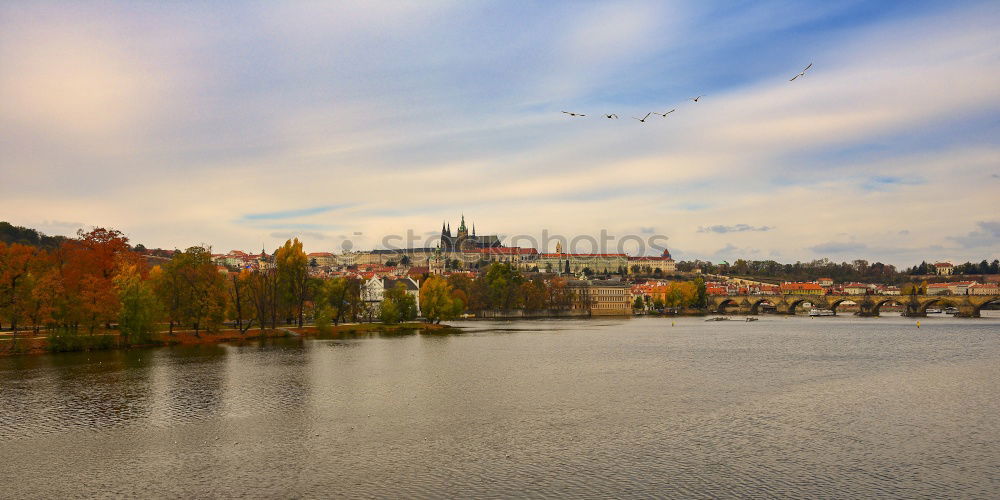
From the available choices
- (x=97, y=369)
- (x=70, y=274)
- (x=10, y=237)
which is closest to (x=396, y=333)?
(x=70, y=274)

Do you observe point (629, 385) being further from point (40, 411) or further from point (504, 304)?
point (504, 304)

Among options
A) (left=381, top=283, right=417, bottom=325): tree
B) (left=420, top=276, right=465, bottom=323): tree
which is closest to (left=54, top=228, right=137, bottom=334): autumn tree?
(left=381, top=283, right=417, bottom=325): tree

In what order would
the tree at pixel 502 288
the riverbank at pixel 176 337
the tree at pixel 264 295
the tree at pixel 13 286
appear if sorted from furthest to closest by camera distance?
the tree at pixel 502 288 < the tree at pixel 264 295 < the tree at pixel 13 286 < the riverbank at pixel 176 337

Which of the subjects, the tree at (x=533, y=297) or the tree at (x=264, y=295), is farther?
the tree at (x=533, y=297)

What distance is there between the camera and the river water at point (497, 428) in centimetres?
2059

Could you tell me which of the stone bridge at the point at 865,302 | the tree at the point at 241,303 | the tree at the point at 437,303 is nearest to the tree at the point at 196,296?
the tree at the point at 241,303

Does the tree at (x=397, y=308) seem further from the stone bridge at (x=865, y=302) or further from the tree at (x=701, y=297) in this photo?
the tree at (x=701, y=297)

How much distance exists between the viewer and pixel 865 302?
155m

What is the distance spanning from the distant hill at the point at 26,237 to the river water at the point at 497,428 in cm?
10084

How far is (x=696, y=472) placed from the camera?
21.6 meters

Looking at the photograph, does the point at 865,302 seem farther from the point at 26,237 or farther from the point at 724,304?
the point at 26,237

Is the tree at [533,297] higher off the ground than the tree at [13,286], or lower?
lower

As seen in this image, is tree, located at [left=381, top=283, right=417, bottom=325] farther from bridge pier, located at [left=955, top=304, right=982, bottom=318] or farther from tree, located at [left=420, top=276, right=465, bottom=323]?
bridge pier, located at [left=955, top=304, right=982, bottom=318]

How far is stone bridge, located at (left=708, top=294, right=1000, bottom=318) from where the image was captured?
136m
